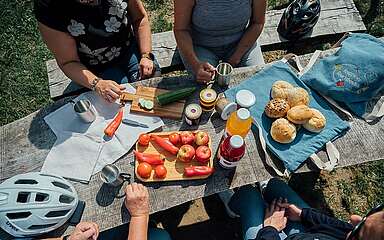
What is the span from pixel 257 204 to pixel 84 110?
1465 mm

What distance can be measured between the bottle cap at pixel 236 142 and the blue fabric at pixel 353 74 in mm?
857

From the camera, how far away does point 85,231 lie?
2.35 m

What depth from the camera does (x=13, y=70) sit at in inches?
175

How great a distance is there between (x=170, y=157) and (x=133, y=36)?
131 cm

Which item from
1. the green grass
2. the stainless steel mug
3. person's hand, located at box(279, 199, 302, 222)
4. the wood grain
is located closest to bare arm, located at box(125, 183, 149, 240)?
the stainless steel mug

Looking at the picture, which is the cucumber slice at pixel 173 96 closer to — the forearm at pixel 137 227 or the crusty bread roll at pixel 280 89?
the crusty bread roll at pixel 280 89

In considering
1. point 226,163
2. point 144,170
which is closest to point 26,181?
point 144,170

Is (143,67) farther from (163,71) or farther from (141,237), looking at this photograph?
(141,237)

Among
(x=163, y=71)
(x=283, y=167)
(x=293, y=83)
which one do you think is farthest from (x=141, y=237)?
(x=163, y=71)

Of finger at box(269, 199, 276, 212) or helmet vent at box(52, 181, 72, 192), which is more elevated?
helmet vent at box(52, 181, 72, 192)

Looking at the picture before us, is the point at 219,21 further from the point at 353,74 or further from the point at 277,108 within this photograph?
the point at 353,74

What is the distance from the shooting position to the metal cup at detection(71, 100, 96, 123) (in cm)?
265

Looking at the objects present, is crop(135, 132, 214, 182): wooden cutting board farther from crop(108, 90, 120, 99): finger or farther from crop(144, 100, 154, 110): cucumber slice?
crop(108, 90, 120, 99): finger

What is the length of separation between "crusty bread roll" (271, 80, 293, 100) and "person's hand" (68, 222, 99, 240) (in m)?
1.51
